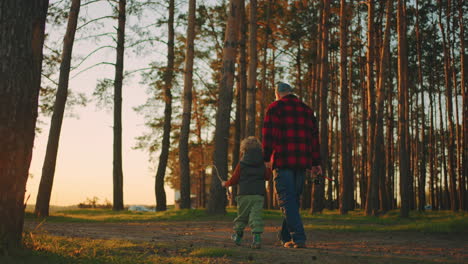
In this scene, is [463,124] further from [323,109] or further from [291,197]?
[291,197]

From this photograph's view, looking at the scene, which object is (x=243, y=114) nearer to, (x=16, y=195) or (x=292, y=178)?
(x=292, y=178)

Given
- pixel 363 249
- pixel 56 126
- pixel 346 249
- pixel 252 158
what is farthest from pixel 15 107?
pixel 56 126

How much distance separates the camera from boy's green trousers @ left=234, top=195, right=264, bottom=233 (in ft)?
23.3

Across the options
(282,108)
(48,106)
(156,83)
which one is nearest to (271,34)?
(156,83)

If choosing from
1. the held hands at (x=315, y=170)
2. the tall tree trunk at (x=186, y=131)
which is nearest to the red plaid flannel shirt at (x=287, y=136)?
the held hands at (x=315, y=170)

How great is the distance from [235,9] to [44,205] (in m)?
8.57

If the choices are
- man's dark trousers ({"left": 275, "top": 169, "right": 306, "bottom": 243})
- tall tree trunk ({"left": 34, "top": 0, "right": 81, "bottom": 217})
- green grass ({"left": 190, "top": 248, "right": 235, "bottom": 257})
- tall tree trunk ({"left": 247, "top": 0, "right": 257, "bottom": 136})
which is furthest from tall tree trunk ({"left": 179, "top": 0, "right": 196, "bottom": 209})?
green grass ({"left": 190, "top": 248, "right": 235, "bottom": 257})

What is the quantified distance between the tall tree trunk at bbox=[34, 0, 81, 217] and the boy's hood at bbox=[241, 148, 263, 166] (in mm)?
9311

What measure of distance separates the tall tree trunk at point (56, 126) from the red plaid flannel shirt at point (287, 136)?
9741 mm

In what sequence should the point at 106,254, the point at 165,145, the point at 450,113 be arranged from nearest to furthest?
the point at 106,254, the point at 165,145, the point at 450,113

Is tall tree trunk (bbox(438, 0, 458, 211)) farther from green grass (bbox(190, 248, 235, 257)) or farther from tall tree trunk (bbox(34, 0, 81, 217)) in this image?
green grass (bbox(190, 248, 235, 257))

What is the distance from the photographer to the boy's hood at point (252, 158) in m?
7.27

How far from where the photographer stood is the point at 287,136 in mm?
6977

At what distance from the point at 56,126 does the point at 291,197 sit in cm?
1024
